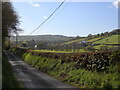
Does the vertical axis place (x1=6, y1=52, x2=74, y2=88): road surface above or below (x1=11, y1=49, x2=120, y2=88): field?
below

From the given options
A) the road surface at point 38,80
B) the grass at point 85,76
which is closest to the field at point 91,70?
the grass at point 85,76

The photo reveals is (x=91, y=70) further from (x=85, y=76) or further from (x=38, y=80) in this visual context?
(x=38, y=80)

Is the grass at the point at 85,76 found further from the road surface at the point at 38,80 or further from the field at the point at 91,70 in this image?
the road surface at the point at 38,80

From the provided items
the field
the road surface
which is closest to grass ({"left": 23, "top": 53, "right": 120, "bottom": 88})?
the field

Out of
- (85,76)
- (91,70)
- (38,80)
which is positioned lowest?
(38,80)

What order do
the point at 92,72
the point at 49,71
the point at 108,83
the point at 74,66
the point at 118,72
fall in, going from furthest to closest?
the point at 49,71 → the point at 74,66 → the point at 92,72 → the point at 118,72 → the point at 108,83

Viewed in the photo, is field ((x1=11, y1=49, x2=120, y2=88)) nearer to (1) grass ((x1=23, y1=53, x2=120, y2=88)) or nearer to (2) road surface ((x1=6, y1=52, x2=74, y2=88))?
(1) grass ((x1=23, y1=53, x2=120, y2=88))

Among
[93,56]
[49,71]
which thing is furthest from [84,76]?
[49,71]

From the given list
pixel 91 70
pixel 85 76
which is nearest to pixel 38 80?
pixel 85 76

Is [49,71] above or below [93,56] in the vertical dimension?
below

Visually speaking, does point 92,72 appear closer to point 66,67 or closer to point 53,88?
point 53,88

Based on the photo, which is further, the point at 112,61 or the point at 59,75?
the point at 59,75

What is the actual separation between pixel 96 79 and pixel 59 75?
6583 millimetres

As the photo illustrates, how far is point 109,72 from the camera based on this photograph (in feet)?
47.4
